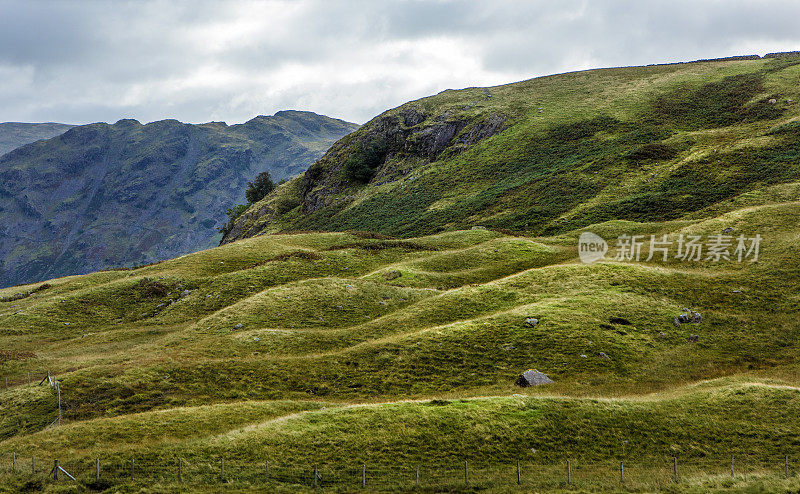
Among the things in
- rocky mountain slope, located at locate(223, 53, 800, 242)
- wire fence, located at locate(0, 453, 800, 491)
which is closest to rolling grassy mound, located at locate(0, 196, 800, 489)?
wire fence, located at locate(0, 453, 800, 491)

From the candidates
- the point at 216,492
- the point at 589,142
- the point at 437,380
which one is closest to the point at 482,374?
the point at 437,380

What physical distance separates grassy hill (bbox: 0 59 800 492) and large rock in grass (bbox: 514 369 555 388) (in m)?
0.65

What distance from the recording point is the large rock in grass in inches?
1325

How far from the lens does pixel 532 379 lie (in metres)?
33.8

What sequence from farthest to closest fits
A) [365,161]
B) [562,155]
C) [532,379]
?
[365,161], [562,155], [532,379]

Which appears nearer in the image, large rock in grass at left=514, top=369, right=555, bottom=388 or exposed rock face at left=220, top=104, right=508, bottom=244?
large rock in grass at left=514, top=369, right=555, bottom=388

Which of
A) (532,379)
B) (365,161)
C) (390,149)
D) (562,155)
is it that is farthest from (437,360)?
(390,149)

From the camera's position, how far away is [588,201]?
88250mm

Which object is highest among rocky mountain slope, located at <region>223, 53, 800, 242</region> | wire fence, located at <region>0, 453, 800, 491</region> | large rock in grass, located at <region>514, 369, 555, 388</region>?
rocky mountain slope, located at <region>223, 53, 800, 242</region>

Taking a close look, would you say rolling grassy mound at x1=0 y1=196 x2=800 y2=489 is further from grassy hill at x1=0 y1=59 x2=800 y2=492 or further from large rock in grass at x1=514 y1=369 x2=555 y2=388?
large rock in grass at x1=514 y1=369 x2=555 y2=388

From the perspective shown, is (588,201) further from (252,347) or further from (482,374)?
(252,347)

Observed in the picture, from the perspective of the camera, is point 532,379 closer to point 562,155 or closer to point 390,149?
point 562,155

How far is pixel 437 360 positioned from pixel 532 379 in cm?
808

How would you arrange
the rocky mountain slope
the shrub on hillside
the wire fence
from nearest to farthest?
the wire fence → the rocky mountain slope → the shrub on hillside
